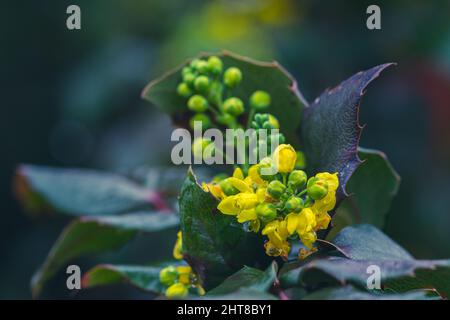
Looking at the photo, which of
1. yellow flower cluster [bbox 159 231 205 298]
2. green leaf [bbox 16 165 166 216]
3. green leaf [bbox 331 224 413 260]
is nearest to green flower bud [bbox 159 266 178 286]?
yellow flower cluster [bbox 159 231 205 298]

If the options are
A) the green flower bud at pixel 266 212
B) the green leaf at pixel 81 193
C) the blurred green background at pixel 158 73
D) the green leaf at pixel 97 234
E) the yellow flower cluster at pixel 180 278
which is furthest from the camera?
the blurred green background at pixel 158 73

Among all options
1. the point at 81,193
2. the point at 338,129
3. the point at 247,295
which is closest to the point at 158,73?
the point at 81,193

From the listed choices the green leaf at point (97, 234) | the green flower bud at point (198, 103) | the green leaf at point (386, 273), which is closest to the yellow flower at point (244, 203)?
the green leaf at point (386, 273)

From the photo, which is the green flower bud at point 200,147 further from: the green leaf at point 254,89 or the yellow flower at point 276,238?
the yellow flower at point 276,238

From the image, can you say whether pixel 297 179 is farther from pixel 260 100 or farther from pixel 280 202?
pixel 260 100

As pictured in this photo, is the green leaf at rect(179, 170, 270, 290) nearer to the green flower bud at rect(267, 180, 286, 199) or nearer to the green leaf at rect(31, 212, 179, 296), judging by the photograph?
the green flower bud at rect(267, 180, 286, 199)

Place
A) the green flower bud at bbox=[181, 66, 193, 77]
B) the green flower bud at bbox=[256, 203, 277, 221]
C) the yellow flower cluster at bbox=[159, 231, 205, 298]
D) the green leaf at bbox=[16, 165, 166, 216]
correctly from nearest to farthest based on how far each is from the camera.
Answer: the green flower bud at bbox=[256, 203, 277, 221] → the yellow flower cluster at bbox=[159, 231, 205, 298] → the green flower bud at bbox=[181, 66, 193, 77] → the green leaf at bbox=[16, 165, 166, 216]
